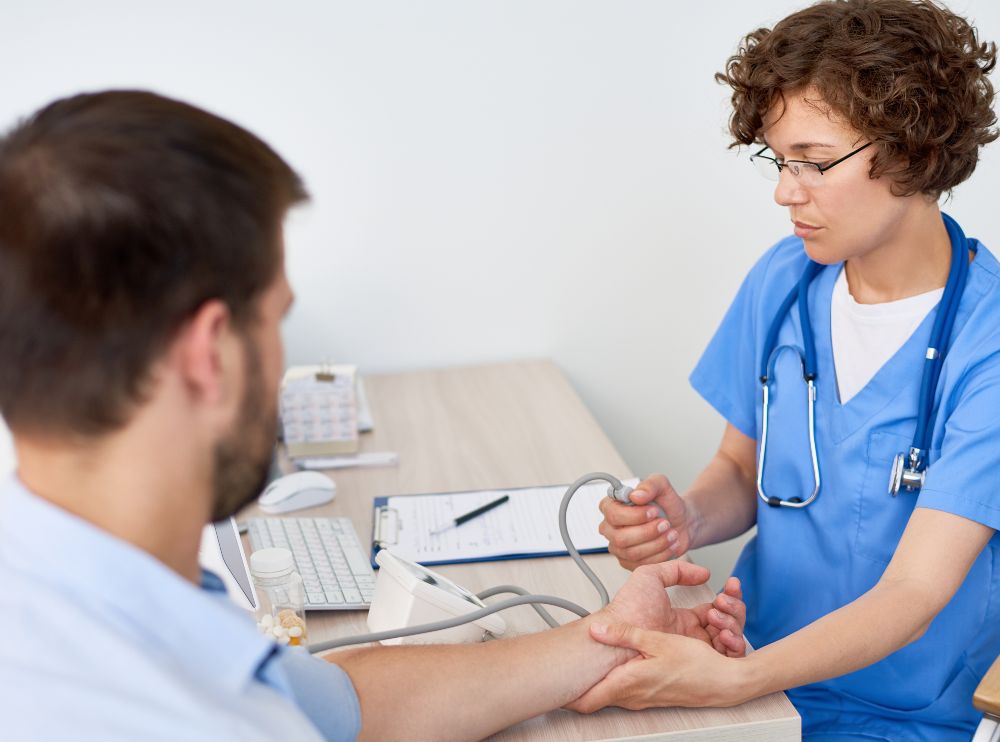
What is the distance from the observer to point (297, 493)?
1584mm

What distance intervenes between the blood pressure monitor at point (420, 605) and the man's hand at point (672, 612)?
142mm

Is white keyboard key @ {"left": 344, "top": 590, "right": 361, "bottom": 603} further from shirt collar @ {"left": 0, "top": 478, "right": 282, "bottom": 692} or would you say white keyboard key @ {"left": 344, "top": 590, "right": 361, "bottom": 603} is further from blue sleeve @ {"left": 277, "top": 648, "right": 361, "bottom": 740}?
shirt collar @ {"left": 0, "top": 478, "right": 282, "bottom": 692}

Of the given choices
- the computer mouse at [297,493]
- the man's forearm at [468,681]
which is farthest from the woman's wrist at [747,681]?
the computer mouse at [297,493]

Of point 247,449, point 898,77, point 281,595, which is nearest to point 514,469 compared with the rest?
point 281,595

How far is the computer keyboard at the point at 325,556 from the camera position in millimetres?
1271

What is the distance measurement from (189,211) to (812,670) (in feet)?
2.64

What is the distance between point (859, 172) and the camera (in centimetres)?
131

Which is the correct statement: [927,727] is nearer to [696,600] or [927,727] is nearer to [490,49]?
[696,600]

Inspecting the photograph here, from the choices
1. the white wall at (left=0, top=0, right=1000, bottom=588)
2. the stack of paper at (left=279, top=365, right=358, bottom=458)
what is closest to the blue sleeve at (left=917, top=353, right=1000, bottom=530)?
the stack of paper at (left=279, top=365, right=358, bottom=458)

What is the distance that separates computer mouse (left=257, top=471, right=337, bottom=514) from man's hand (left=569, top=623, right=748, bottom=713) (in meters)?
0.68

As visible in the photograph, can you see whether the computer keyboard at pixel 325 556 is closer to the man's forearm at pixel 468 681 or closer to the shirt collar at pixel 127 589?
the man's forearm at pixel 468 681

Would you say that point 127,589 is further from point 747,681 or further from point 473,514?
point 473,514

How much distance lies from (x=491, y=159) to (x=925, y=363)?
1147mm

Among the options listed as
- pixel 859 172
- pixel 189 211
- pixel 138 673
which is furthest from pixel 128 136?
pixel 859 172
